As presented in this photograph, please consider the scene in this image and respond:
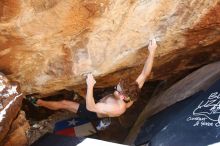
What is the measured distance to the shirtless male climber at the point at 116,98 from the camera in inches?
155

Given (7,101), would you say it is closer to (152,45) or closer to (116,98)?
(116,98)

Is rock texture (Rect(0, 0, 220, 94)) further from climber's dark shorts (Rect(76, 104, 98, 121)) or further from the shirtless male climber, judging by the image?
climber's dark shorts (Rect(76, 104, 98, 121))

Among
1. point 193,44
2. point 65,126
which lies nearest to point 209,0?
point 193,44

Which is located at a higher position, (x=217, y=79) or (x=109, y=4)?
(x=109, y=4)

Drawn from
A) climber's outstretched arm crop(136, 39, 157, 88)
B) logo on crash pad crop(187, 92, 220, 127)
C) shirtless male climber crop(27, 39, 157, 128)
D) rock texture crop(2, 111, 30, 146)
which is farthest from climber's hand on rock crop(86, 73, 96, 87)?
logo on crash pad crop(187, 92, 220, 127)

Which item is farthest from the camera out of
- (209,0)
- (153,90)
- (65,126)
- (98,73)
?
(153,90)

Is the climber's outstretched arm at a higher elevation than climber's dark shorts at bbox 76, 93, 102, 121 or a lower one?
higher

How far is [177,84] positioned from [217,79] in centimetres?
74

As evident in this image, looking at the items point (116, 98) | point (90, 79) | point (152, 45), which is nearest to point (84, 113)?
point (116, 98)

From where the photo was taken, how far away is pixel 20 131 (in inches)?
143

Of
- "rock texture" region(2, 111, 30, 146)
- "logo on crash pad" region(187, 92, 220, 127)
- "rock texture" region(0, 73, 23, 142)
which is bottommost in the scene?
"logo on crash pad" region(187, 92, 220, 127)

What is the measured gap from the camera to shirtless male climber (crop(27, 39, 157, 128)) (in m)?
3.94

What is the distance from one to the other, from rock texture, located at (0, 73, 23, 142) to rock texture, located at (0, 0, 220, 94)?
0.16 m

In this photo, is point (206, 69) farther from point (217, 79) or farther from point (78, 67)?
point (78, 67)
